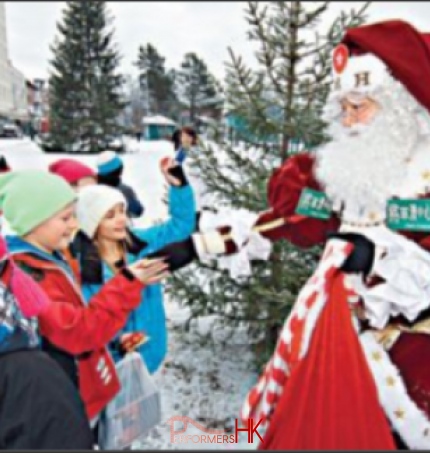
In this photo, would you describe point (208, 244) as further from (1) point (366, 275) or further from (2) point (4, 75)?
(2) point (4, 75)

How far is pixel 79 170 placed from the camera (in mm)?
2436

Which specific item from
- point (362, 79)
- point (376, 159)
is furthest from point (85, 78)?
point (376, 159)

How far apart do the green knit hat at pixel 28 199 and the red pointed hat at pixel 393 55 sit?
0.99 meters

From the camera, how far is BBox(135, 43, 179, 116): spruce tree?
5.73 ft

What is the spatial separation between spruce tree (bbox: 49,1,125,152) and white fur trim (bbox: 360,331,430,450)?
1.10 meters

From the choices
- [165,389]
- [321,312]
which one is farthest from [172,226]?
[165,389]

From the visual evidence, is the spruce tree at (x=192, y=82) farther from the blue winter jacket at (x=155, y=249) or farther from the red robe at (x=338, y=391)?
the red robe at (x=338, y=391)

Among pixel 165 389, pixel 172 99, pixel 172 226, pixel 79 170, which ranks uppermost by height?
pixel 172 99

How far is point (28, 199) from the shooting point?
4.26ft

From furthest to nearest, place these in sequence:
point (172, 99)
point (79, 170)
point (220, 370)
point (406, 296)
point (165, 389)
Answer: point (220, 370) < point (165, 389) < point (79, 170) < point (172, 99) < point (406, 296)

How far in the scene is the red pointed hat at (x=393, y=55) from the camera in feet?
4.70

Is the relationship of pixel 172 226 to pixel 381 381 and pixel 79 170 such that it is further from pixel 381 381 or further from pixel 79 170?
pixel 381 381

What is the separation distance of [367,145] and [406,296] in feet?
1.83

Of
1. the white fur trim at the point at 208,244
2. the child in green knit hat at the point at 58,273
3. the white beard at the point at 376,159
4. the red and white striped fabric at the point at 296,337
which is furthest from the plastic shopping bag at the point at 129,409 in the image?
the white beard at the point at 376,159
